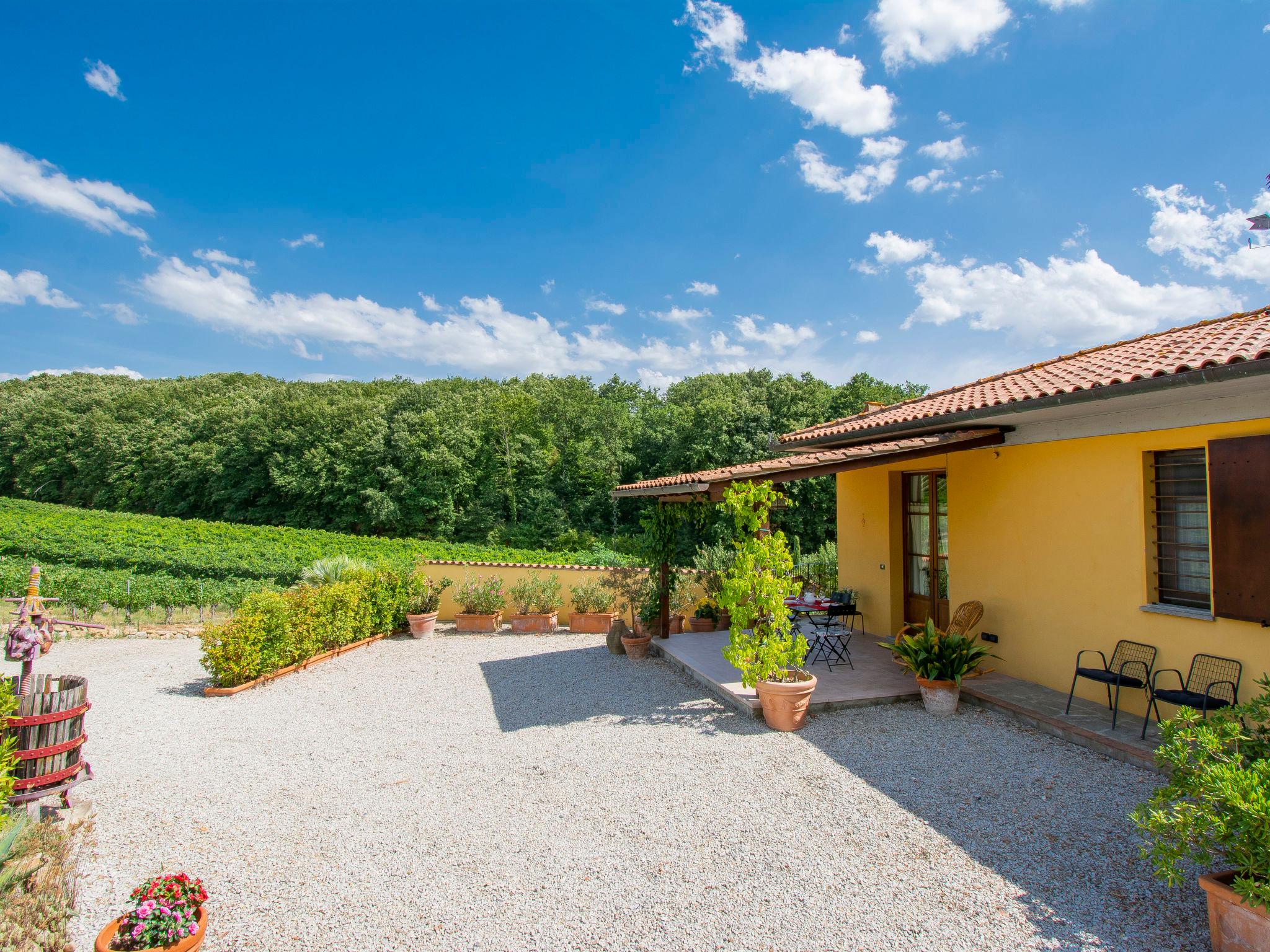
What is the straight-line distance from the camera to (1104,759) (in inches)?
182

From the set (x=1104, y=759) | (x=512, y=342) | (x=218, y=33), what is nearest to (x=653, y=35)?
(x=218, y=33)

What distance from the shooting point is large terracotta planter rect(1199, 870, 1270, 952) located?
2.33 metres

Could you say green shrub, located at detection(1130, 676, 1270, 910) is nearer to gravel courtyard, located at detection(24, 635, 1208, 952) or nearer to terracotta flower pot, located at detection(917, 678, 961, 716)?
gravel courtyard, located at detection(24, 635, 1208, 952)

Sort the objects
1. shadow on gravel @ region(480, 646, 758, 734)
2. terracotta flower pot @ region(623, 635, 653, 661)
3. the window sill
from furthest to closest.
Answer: terracotta flower pot @ region(623, 635, 653, 661), shadow on gravel @ region(480, 646, 758, 734), the window sill

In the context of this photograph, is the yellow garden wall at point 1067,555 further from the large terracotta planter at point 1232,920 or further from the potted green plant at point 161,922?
the potted green plant at point 161,922

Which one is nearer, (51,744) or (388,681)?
(51,744)

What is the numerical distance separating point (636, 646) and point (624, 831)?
214 inches

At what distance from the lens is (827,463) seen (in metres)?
6.73

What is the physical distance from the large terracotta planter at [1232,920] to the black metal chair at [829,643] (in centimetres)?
451

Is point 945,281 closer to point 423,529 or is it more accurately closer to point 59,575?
point 59,575

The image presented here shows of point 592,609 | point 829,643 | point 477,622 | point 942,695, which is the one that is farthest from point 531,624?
point 942,695

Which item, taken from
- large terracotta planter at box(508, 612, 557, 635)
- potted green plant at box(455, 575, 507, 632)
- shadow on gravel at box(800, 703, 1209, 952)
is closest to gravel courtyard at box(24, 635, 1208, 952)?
shadow on gravel at box(800, 703, 1209, 952)

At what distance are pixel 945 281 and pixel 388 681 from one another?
12196 millimetres

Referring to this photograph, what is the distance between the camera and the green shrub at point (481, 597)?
1183 centimetres
